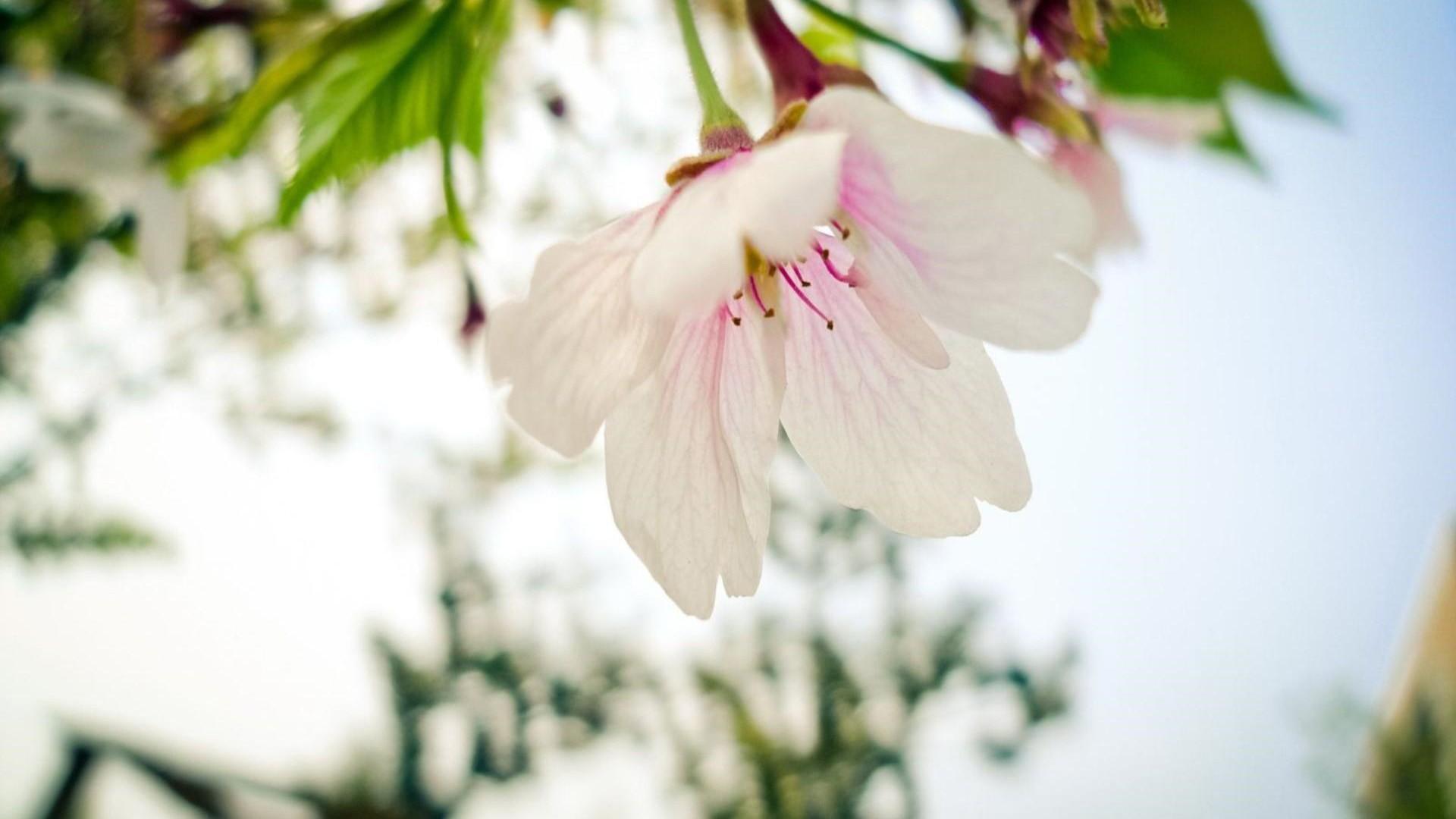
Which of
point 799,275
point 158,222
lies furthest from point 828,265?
point 158,222

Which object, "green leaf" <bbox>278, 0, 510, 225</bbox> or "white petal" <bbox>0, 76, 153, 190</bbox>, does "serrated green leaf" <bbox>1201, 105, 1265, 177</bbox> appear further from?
"white petal" <bbox>0, 76, 153, 190</bbox>

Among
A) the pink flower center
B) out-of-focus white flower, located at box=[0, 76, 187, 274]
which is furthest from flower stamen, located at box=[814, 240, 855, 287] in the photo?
out-of-focus white flower, located at box=[0, 76, 187, 274]

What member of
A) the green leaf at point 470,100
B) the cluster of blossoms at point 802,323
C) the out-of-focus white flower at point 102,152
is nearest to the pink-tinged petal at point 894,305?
the cluster of blossoms at point 802,323

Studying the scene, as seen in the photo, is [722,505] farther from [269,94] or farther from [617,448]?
[269,94]

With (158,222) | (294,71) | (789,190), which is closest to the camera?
(789,190)

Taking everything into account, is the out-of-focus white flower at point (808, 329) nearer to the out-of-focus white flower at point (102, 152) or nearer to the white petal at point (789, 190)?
the white petal at point (789, 190)

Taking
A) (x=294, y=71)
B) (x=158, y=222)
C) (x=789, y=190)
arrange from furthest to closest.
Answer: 1. (x=158, y=222)
2. (x=294, y=71)
3. (x=789, y=190)

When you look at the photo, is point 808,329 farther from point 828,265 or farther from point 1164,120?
point 1164,120
